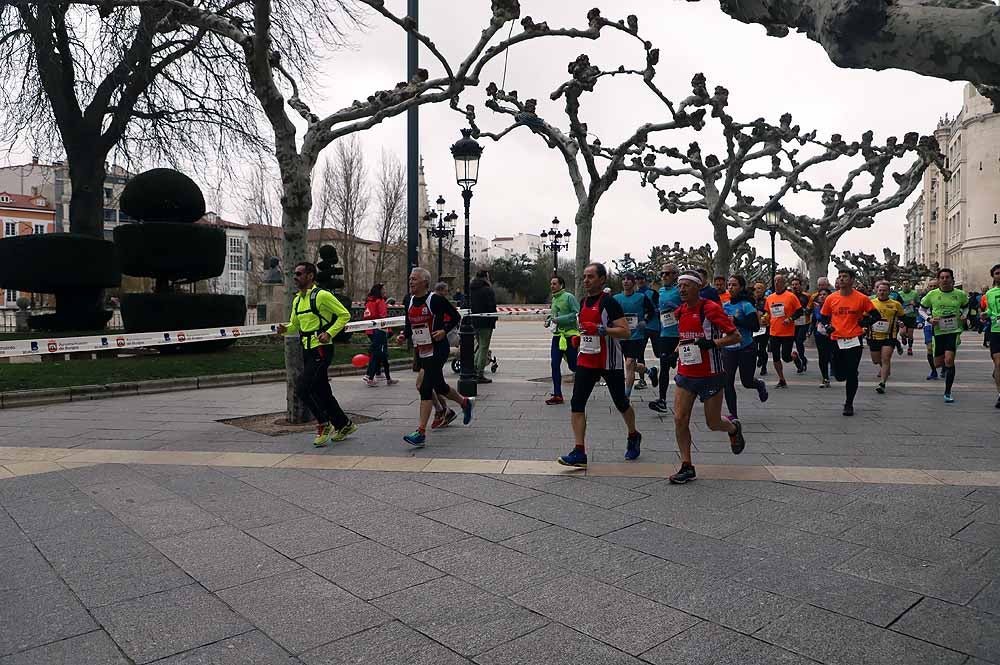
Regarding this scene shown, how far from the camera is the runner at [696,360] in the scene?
574 centimetres

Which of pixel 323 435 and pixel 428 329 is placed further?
pixel 428 329

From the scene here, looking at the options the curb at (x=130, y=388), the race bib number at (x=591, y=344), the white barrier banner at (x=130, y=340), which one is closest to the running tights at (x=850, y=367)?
the race bib number at (x=591, y=344)

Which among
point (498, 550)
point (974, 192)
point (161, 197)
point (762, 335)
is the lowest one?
point (498, 550)

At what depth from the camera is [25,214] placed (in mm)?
71875

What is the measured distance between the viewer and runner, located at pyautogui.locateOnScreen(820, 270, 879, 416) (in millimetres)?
9188

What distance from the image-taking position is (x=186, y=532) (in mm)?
4566

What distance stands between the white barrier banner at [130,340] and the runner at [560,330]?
1.80m

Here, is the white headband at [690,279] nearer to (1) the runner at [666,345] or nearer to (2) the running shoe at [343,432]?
(1) the runner at [666,345]

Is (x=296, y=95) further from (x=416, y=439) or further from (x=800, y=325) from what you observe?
(x=800, y=325)

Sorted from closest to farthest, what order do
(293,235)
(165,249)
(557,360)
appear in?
(293,235) < (557,360) < (165,249)

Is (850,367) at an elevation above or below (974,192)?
below

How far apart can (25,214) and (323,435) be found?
260 ft

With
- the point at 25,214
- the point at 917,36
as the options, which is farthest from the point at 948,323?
the point at 25,214

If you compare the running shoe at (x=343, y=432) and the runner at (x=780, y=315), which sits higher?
the runner at (x=780, y=315)
